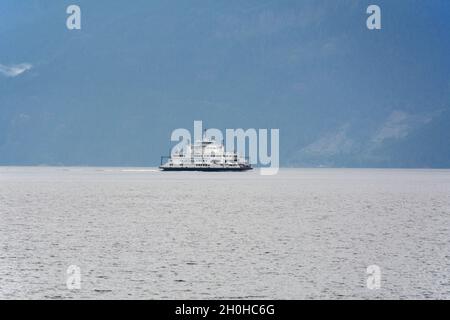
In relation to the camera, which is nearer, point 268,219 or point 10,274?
point 10,274

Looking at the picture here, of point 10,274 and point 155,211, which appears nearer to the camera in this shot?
point 10,274

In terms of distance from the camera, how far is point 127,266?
3856 cm

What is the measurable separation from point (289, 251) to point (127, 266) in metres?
10.4

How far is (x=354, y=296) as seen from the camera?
3123 centimetres

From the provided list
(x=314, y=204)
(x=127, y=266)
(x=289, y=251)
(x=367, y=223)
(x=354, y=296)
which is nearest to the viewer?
(x=354, y=296)

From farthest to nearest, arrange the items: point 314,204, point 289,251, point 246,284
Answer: point 314,204 < point 289,251 < point 246,284
